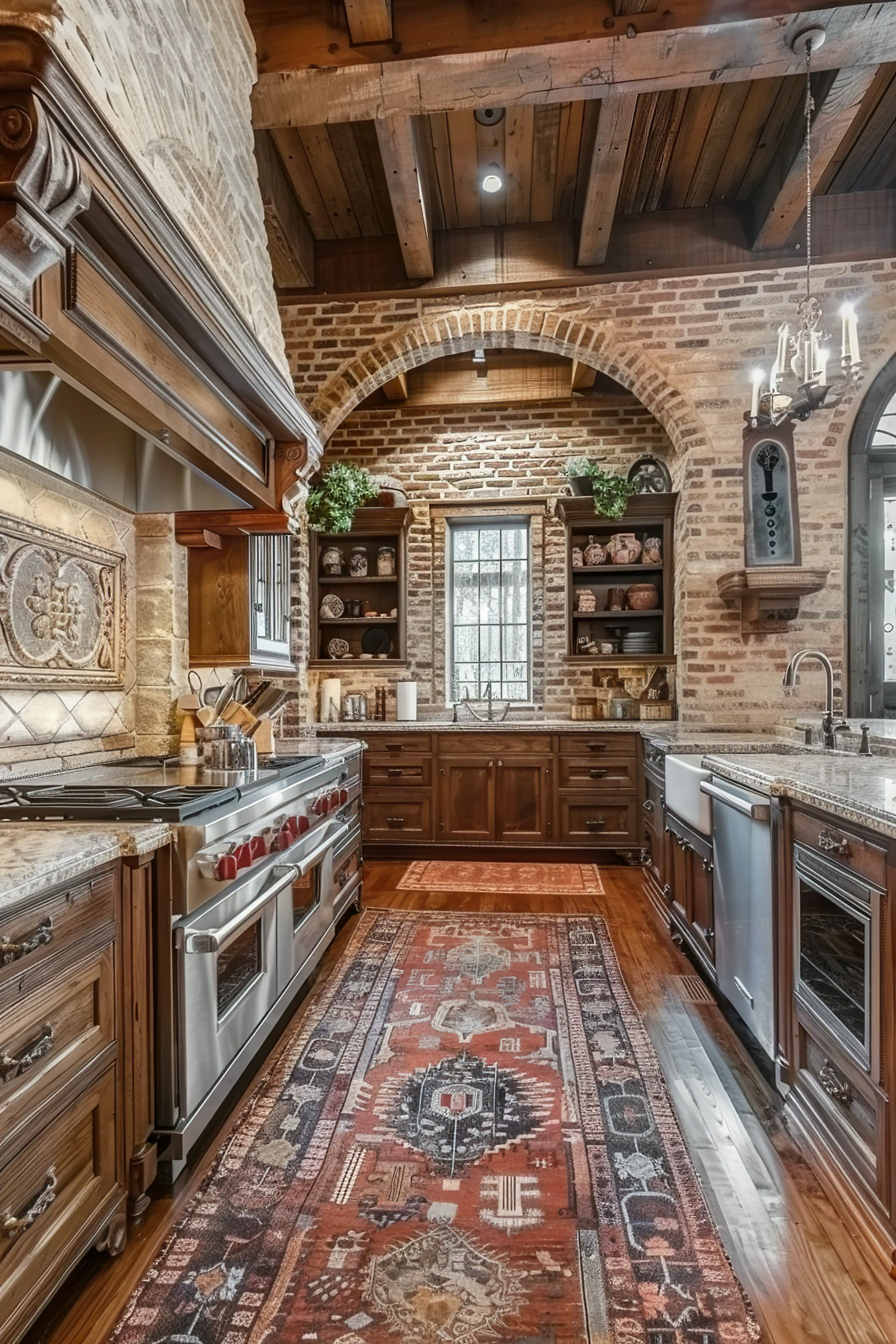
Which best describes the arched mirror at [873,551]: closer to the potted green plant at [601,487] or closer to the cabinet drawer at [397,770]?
the potted green plant at [601,487]

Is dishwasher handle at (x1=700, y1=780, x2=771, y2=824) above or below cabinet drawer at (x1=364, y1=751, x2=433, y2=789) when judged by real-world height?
above

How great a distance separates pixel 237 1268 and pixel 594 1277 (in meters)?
0.73

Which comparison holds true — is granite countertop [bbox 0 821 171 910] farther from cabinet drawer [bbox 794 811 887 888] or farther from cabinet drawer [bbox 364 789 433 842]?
cabinet drawer [bbox 364 789 433 842]

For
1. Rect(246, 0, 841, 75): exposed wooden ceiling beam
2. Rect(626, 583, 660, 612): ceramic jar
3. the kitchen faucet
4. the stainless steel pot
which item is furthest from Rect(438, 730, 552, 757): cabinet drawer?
Rect(246, 0, 841, 75): exposed wooden ceiling beam

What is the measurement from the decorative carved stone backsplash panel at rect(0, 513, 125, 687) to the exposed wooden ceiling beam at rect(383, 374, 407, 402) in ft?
11.0

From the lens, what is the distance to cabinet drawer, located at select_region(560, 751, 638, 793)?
4688mm

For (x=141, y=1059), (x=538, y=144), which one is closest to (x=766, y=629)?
(x=538, y=144)

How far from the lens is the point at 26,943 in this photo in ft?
3.86

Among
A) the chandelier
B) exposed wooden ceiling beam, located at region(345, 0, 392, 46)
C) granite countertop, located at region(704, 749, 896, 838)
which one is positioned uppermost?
exposed wooden ceiling beam, located at region(345, 0, 392, 46)

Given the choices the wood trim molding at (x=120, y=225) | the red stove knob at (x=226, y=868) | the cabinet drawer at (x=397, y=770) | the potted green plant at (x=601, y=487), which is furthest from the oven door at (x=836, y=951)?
the potted green plant at (x=601, y=487)

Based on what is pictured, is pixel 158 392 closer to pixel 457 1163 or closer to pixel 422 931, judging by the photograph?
pixel 457 1163

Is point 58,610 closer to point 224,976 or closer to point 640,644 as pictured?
point 224,976

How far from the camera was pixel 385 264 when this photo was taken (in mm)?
4609

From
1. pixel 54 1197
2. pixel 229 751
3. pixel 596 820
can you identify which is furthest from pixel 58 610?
pixel 596 820
